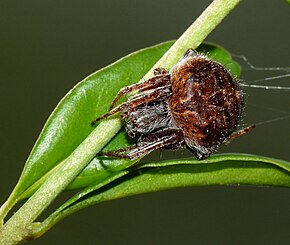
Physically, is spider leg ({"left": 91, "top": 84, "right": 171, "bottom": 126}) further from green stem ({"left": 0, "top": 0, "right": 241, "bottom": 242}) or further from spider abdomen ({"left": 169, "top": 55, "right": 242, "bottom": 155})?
green stem ({"left": 0, "top": 0, "right": 241, "bottom": 242})

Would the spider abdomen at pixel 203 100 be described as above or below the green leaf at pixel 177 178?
above

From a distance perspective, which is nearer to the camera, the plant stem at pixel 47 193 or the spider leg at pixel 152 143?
the plant stem at pixel 47 193

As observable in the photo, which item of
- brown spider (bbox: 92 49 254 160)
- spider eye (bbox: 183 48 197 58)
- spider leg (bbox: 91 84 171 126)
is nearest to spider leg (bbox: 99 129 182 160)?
brown spider (bbox: 92 49 254 160)

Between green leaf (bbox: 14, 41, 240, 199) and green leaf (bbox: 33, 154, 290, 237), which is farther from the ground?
green leaf (bbox: 14, 41, 240, 199)

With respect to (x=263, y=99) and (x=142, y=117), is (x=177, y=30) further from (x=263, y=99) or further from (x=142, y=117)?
(x=142, y=117)

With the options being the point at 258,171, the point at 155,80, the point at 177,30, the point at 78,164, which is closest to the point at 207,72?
the point at 155,80

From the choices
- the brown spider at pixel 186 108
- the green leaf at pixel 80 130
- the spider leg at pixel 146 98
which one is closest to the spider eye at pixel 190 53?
the brown spider at pixel 186 108

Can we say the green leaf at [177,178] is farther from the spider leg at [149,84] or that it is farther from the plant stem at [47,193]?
the spider leg at [149,84]
